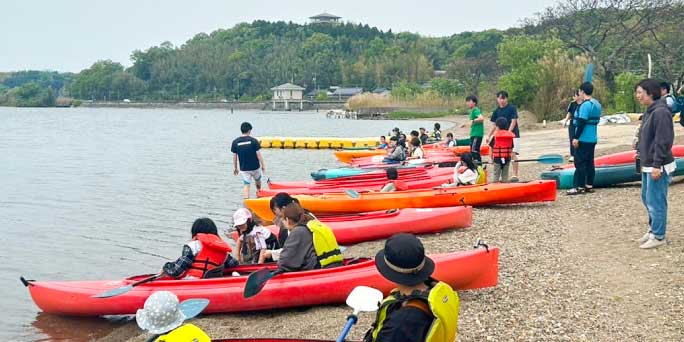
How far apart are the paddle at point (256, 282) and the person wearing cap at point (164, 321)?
9.64ft

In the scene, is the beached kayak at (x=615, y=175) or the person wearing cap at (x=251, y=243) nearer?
the person wearing cap at (x=251, y=243)

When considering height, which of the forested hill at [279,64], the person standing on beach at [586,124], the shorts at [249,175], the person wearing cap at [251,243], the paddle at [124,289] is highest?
the forested hill at [279,64]

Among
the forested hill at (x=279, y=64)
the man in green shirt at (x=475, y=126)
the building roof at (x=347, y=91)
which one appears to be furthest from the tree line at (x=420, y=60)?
the man in green shirt at (x=475, y=126)

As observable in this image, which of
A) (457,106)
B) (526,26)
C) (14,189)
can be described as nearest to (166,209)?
(14,189)

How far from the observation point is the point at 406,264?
3520 millimetres

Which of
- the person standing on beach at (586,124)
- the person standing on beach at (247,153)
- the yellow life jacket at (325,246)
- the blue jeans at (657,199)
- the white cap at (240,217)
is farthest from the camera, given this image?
the person standing on beach at (247,153)

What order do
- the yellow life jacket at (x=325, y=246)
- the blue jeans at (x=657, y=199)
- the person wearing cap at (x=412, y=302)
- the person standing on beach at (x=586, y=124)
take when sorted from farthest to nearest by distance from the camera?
the person standing on beach at (x=586, y=124), the blue jeans at (x=657, y=199), the yellow life jacket at (x=325, y=246), the person wearing cap at (x=412, y=302)

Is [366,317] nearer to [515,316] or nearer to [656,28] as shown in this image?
[515,316]

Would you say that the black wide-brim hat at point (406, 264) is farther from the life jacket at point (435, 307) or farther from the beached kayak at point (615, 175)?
the beached kayak at point (615, 175)

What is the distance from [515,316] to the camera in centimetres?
592

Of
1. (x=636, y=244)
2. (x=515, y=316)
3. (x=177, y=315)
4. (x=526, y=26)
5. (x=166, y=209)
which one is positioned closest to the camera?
(x=177, y=315)

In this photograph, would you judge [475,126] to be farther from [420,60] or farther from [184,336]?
[420,60]

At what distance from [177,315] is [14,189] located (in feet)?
66.5

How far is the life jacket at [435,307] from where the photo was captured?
3.40 metres
